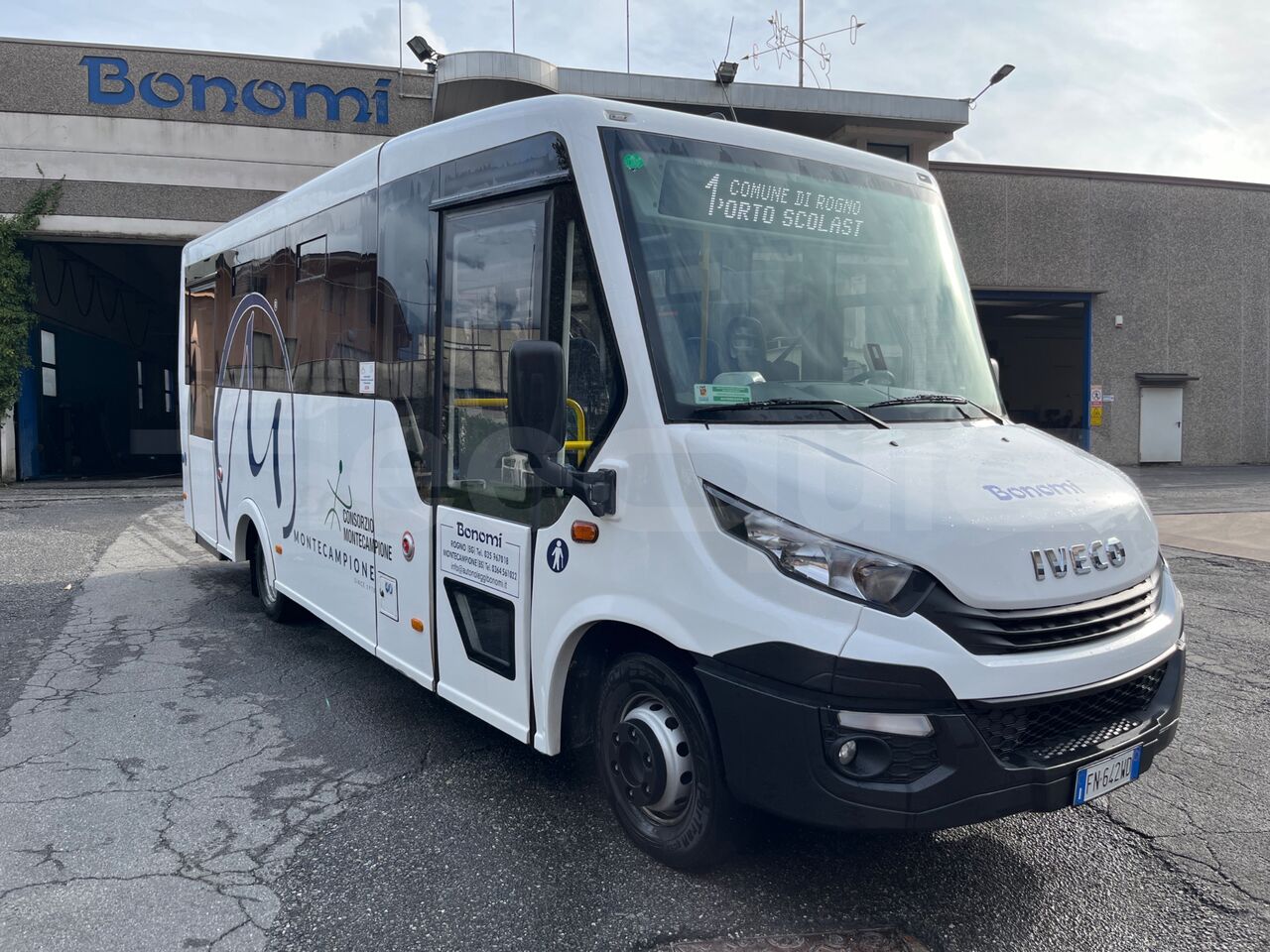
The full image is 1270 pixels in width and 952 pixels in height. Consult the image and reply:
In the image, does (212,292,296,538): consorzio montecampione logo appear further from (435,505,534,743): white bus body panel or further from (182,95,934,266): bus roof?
(435,505,534,743): white bus body panel

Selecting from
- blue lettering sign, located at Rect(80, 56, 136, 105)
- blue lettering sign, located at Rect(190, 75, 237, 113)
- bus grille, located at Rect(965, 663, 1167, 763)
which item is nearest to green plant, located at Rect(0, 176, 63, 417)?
blue lettering sign, located at Rect(80, 56, 136, 105)

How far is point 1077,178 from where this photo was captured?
20812mm

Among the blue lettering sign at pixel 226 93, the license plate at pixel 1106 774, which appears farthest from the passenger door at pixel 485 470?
the blue lettering sign at pixel 226 93

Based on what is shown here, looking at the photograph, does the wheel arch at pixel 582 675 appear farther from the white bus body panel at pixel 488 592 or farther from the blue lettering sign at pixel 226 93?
the blue lettering sign at pixel 226 93

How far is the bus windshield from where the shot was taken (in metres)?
3.36

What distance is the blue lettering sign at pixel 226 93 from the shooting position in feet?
55.0

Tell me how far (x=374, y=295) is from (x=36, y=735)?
2723 millimetres

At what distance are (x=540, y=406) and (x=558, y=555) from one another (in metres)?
0.72

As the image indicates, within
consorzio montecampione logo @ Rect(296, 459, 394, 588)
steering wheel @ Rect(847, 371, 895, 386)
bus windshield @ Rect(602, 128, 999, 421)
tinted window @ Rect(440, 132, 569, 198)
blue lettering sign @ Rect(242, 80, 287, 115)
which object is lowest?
consorzio montecampione logo @ Rect(296, 459, 394, 588)

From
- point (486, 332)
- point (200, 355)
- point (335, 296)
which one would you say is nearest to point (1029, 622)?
point (486, 332)

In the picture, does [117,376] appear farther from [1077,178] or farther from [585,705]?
[585,705]

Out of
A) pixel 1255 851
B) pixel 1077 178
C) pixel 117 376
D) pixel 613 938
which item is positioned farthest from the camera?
pixel 117 376

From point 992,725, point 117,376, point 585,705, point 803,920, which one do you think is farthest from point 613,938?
point 117,376

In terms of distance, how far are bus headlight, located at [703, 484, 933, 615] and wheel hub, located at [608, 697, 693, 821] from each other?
748mm
